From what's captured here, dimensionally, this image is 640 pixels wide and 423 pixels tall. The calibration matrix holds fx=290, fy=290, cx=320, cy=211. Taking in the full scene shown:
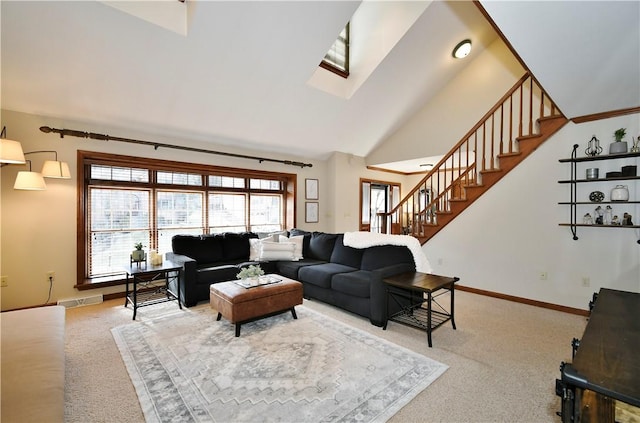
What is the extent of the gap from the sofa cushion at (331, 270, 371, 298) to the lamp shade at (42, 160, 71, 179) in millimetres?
3401

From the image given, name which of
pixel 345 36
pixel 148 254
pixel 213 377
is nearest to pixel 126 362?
pixel 213 377

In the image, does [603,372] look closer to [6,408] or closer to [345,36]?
[6,408]

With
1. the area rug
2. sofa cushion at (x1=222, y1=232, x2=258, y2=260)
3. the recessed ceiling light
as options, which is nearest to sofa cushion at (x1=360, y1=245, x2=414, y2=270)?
the area rug

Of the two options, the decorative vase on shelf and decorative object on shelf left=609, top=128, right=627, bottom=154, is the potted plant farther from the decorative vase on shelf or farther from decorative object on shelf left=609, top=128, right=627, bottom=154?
decorative object on shelf left=609, top=128, right=627, bottom=154

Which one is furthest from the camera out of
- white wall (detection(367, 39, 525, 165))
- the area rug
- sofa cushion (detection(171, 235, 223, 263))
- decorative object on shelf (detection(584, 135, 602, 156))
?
white wall (detection(367, 39, 525, 165))

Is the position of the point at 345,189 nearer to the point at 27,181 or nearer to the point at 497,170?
the point at 497,170

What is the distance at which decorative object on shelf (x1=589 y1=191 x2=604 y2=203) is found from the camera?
135 inches

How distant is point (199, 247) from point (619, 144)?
5477 mm

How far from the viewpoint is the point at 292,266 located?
4336mm

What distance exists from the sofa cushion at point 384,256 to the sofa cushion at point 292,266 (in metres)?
0.85

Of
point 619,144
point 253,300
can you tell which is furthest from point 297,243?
point 619,144

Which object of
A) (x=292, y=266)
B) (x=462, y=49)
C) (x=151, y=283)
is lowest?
(x=151, y=283)

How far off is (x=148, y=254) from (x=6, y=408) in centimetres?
329

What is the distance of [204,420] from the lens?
5.69ft
